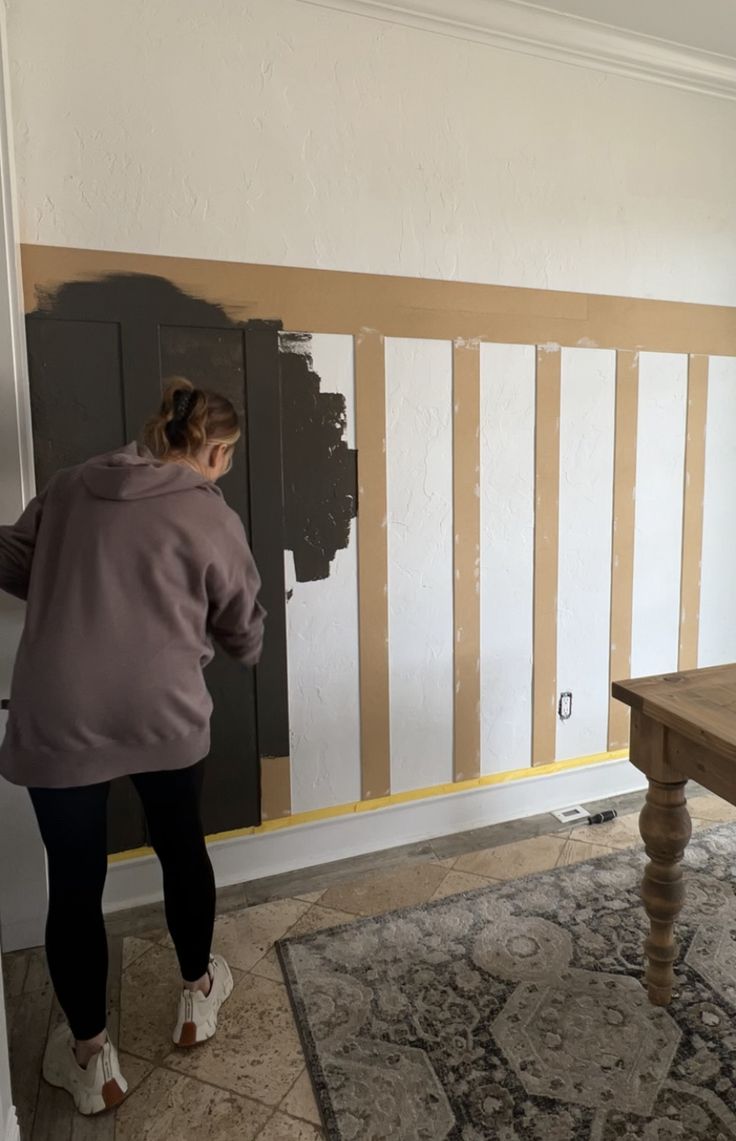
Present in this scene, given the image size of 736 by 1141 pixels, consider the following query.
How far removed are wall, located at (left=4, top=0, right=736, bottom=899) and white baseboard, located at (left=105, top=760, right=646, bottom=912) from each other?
0.09 metres

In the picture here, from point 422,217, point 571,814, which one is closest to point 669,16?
point 422,217

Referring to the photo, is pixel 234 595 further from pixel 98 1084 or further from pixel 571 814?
pixel 571 814

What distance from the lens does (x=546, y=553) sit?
250 cm

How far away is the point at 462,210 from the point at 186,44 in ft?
3.02

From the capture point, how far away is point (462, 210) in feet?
7.36

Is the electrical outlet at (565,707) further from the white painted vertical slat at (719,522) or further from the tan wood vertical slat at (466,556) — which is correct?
the white painted vertical slat at (719,522)

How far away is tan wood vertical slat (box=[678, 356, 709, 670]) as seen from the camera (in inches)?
104

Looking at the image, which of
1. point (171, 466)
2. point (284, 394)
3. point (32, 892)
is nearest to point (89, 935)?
point (32, 892)

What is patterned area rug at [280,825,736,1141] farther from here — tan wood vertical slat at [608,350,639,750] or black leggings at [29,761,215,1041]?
tan wood vertical slat at [608,350,639,750]

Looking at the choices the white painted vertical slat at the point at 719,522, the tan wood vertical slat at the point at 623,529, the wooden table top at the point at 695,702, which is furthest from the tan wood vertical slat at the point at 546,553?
the wooden table top at the point at 695,702

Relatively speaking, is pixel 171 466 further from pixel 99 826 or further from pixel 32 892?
pixel 32 892

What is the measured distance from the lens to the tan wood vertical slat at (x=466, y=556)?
2.30 m

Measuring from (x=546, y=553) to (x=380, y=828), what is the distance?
113cm

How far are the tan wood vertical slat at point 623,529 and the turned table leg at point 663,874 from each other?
111 centimetres
